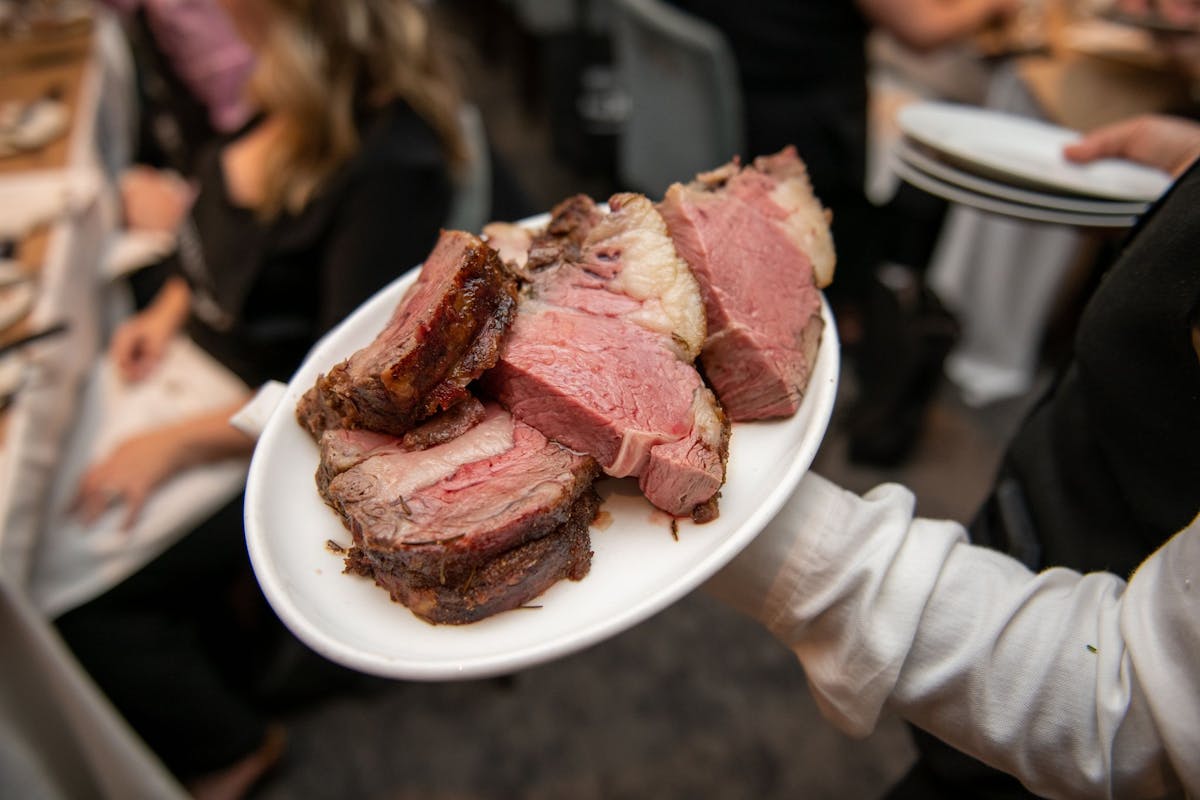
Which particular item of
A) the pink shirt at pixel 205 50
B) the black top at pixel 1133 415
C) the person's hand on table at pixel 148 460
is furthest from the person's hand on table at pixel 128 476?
the black top at pixel 1133 415

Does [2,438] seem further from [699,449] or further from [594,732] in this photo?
[594,732]

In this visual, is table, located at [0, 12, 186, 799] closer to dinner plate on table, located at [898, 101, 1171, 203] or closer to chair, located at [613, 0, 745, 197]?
chair, located at [613, 0, 745, 197]

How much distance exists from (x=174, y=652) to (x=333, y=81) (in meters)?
1.51

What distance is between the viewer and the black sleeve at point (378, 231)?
169 cm

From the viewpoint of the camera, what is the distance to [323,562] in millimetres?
859

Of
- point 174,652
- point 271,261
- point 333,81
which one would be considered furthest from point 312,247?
point 174,652

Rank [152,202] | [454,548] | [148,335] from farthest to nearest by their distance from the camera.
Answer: [152,202]
[148,335]
[454,548]

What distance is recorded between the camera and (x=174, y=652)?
1.74m

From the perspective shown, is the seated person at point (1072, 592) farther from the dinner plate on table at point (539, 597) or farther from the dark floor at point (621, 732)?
the dark floor at point (621, 732)

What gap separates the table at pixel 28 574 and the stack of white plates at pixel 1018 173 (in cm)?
189

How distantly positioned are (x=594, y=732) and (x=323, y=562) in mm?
1505

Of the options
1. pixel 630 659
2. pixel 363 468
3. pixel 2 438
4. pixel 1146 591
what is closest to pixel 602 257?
pixel 363 468

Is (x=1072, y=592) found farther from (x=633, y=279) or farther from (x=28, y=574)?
(x=28, y=574)

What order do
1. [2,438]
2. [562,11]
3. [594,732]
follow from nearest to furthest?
[2,438] < [594,732] < [562,11]
